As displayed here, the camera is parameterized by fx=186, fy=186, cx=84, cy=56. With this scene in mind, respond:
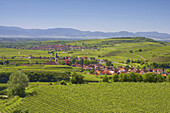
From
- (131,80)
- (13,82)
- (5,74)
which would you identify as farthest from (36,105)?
(5,74)

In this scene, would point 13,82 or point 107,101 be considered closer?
point 107,101

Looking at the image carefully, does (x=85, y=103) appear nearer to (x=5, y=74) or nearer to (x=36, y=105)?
(x=36, y=105)

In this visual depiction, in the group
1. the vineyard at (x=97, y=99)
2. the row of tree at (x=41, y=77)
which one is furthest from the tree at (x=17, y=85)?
the row of tree at (x=41, y=77)

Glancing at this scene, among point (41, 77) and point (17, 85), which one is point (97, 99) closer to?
point (17, 85)

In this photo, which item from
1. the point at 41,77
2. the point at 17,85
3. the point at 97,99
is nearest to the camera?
the point at 97,99

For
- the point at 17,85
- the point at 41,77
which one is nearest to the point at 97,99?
the point at 17,85

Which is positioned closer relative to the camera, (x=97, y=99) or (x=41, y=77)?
(x=97, y=99)

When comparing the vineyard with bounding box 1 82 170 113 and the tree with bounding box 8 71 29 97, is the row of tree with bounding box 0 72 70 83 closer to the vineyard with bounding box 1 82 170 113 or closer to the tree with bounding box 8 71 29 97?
the tree with bounding box 8 71 29 97

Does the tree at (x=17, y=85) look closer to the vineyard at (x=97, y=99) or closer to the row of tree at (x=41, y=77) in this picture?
the vineyard at (x=97, y=99)
